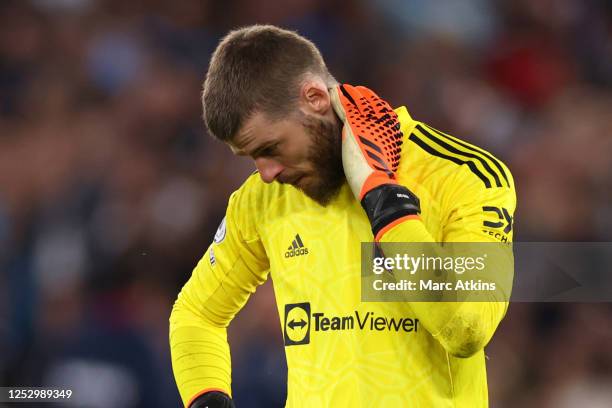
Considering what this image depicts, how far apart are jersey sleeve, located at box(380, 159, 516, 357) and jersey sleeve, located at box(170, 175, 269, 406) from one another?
62 cm

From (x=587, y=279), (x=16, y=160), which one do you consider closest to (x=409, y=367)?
(x=587, y=279)

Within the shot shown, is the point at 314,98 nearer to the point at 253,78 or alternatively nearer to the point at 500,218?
the point at 253,78

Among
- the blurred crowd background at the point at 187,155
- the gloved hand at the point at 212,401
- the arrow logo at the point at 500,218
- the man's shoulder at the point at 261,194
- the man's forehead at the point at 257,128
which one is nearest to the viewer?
the arrow logo at the point at 500,218

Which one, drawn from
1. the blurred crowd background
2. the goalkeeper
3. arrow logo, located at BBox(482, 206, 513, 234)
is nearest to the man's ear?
the goalkeeper

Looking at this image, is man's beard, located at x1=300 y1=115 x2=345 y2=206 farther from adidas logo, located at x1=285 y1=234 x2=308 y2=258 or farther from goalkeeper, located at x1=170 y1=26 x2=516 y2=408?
adidas logo, located at x1=285 y1=234 x2=308 y2=258

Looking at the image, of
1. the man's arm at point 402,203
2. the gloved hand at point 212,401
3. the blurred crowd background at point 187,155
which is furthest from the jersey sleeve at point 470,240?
the blurred crowd background at point 187,155

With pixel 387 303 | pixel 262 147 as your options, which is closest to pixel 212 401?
pixel 387 303

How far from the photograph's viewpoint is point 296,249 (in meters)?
2.46

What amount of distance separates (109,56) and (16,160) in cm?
87

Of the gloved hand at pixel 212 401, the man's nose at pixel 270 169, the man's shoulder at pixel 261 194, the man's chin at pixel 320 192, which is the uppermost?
the man's nose at pixel 270 169

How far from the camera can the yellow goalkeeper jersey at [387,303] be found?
7.11 feet

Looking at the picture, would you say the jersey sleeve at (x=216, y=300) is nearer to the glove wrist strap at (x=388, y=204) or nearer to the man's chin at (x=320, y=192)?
the man's chin at (x=320, y=192)

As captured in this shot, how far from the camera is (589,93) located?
520cm

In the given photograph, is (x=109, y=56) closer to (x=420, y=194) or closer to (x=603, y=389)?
(x=603, y=389)
